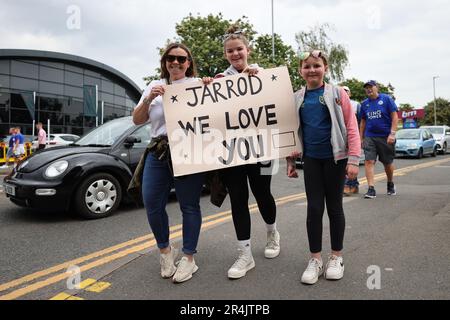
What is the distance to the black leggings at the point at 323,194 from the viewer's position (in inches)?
111

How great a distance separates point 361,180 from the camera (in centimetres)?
871

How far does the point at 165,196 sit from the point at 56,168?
2.52 meters

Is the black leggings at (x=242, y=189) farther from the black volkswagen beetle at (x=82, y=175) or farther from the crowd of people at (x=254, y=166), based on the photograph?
the black volkswagen beetle at (x=82, y=175)

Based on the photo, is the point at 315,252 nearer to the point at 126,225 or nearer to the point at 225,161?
the point at 225,161

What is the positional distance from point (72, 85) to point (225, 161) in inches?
1256

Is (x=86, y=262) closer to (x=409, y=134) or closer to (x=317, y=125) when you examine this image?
(x=317, y=125)

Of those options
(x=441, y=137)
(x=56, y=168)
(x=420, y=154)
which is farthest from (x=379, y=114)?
(x=441, y=137)

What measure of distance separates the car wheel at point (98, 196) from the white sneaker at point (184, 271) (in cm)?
252

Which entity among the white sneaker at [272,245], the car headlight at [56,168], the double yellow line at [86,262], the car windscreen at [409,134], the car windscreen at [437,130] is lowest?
the double yellow line at [86,262]

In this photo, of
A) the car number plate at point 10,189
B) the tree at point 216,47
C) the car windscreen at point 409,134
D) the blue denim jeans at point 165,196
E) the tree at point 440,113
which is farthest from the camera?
the tree at point 440,113

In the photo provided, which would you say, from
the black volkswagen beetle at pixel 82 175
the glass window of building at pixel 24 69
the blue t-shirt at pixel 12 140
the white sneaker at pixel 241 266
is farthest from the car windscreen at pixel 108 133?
the glass window of building at pixel 24 69

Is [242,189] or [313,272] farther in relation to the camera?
[242,189]

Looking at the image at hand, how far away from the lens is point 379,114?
240 inches

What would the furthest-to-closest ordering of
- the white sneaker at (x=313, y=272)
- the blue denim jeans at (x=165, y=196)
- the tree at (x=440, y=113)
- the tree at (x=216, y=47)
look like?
the tree at (x=440, y=113) < the tree at (x=216, y=47) < the blue denim jeans at (x=165, y=196) < the white sneaker at (x=313, y=272)
